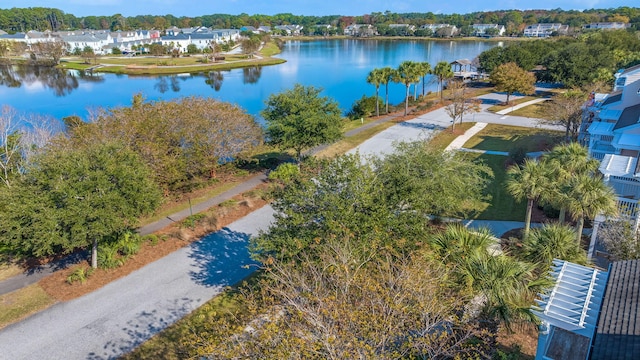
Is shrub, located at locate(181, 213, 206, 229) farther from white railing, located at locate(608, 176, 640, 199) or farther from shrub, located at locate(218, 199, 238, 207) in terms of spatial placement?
white railing, located at locate(608, 176, 640, 199)

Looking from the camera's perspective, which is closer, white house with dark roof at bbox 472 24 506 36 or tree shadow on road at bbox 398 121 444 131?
tree shadow on road at bbox 398 121 444 131

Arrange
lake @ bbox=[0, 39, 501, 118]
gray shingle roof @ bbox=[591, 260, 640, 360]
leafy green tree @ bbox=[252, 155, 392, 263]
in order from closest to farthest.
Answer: gray shingle roof @ bbox=[591, 260, 640, 360]
leafy green tree @ bbox=[252, 155, 392, 263]
lake @ bbox=[0, 39, 501, 118]

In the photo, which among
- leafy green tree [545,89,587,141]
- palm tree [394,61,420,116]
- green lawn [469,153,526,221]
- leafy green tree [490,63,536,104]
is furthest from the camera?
leafy green tree [490,63,536,104]

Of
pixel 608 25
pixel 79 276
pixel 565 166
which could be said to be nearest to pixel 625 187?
pixel 565 166

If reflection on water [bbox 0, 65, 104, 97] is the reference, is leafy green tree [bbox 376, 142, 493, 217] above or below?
above

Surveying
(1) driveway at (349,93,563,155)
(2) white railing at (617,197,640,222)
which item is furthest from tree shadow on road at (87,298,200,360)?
(1) driveway at (349,93,563,155)

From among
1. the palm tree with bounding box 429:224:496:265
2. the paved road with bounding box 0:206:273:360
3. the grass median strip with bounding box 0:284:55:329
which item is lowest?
the paved road with bounding box 0:206:273:360

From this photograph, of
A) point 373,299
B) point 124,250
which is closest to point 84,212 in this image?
point 124,250

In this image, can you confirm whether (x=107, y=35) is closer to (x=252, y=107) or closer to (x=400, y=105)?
(x=252, y=107)
